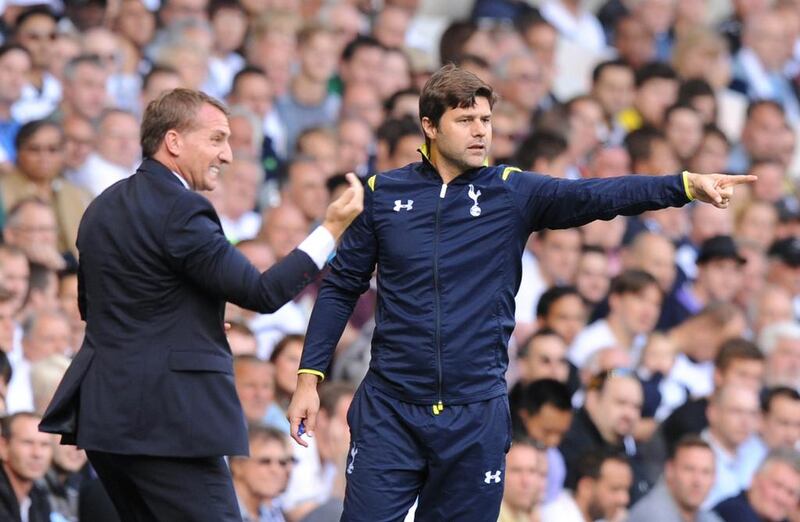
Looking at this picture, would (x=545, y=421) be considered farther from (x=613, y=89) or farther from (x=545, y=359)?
(x=613, y=89)

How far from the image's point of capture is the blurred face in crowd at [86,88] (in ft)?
38.1

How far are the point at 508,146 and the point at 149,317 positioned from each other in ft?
21.4

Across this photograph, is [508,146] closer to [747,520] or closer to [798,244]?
[798,244]

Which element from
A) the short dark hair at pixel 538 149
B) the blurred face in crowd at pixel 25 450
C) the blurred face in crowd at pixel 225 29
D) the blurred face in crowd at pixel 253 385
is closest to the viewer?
the blurred face in crowd at pixel 25 450

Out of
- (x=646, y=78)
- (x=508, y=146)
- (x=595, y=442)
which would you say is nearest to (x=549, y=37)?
(x=646, y=78)

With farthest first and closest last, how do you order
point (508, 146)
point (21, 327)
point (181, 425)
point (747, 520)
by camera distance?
point (508, 146)
point (747, 520)
point (21, 327)
point (181, 425)

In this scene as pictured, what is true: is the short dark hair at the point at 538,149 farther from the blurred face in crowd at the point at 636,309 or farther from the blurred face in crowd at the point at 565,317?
the blurred face in crowd at the point at 565,317

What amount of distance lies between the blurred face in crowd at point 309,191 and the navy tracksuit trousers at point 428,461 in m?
5.07

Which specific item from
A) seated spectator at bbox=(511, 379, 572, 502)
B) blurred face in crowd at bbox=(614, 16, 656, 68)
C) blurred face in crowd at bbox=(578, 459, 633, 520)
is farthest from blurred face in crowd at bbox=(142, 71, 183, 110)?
blurred face in crowd at bbox=(614, 16, 656, 68)

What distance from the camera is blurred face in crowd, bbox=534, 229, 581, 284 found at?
1190cm

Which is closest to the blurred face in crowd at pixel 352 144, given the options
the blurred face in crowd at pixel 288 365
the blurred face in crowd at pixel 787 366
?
the blurred face in crowd at pixel 288 365

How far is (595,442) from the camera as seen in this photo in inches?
415

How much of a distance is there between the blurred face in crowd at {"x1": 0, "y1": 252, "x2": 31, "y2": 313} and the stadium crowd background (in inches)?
0.5

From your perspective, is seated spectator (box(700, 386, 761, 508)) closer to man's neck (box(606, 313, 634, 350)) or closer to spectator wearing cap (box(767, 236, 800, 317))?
man's neck (box(606, 313, 634, 350))
